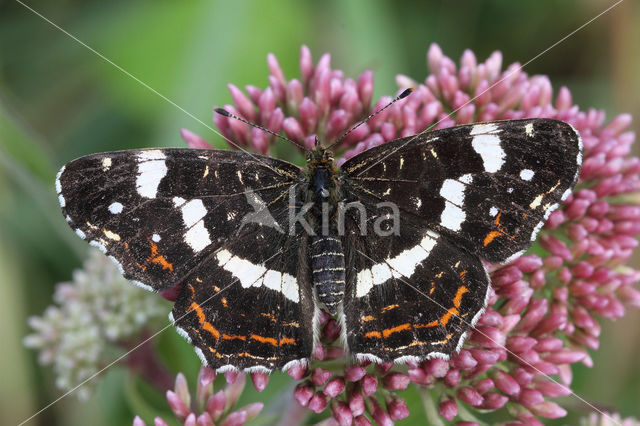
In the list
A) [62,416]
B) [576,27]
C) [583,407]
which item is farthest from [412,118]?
[62,416]

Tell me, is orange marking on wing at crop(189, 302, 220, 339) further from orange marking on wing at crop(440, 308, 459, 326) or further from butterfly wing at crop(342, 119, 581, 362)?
orange marking on wing at crop(440, 308, 459, 326)

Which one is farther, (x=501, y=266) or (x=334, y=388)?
(x=501, y=266)

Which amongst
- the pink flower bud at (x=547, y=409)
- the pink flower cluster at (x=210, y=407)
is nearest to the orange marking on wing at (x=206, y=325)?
the pink flower cluster at (x=210, y=407)

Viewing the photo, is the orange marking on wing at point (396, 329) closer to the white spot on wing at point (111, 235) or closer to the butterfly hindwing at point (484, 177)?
the butterfly hindwing at point (484, 177)

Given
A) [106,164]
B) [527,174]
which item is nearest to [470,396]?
[527,174]

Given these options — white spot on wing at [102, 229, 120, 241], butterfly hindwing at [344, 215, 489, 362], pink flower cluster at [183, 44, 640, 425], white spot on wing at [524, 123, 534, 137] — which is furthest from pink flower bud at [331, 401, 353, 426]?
white spot on wing at [524, 123, 534, 137]

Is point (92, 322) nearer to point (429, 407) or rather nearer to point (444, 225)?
point (429, 407)
